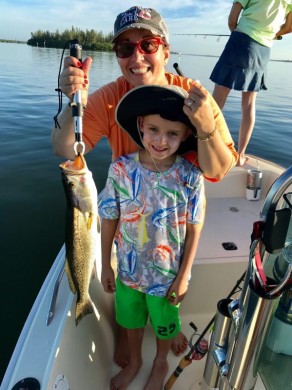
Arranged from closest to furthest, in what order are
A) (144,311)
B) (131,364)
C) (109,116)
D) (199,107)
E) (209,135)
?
(199,107) → (209,135) → (109,116) → (144,311) → (131,364)

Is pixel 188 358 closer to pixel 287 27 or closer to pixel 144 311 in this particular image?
pixel 144 311

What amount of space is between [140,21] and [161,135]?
0.64m

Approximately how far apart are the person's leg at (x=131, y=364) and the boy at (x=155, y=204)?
229mm

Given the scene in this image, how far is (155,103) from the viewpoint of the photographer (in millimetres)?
1611

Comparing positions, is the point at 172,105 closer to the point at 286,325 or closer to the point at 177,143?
the point at 177,143

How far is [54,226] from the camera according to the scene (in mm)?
4508

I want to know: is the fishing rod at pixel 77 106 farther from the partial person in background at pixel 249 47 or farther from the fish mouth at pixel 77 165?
the partial person in background at pixel 249 47

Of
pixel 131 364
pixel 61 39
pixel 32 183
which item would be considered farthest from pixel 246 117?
pixel 61 39

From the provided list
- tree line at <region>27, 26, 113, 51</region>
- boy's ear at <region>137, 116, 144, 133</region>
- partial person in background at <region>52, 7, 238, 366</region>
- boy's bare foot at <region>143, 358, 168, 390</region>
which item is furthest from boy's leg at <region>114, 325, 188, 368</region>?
tree line at <region>27, 26, 113, 51</region>

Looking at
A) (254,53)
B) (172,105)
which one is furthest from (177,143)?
(254,53)

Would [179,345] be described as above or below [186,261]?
below

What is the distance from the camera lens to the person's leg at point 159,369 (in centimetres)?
211

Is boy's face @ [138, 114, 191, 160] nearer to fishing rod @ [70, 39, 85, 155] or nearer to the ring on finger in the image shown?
the ring on finger

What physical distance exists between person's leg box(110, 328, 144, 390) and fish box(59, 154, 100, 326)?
487 mm
